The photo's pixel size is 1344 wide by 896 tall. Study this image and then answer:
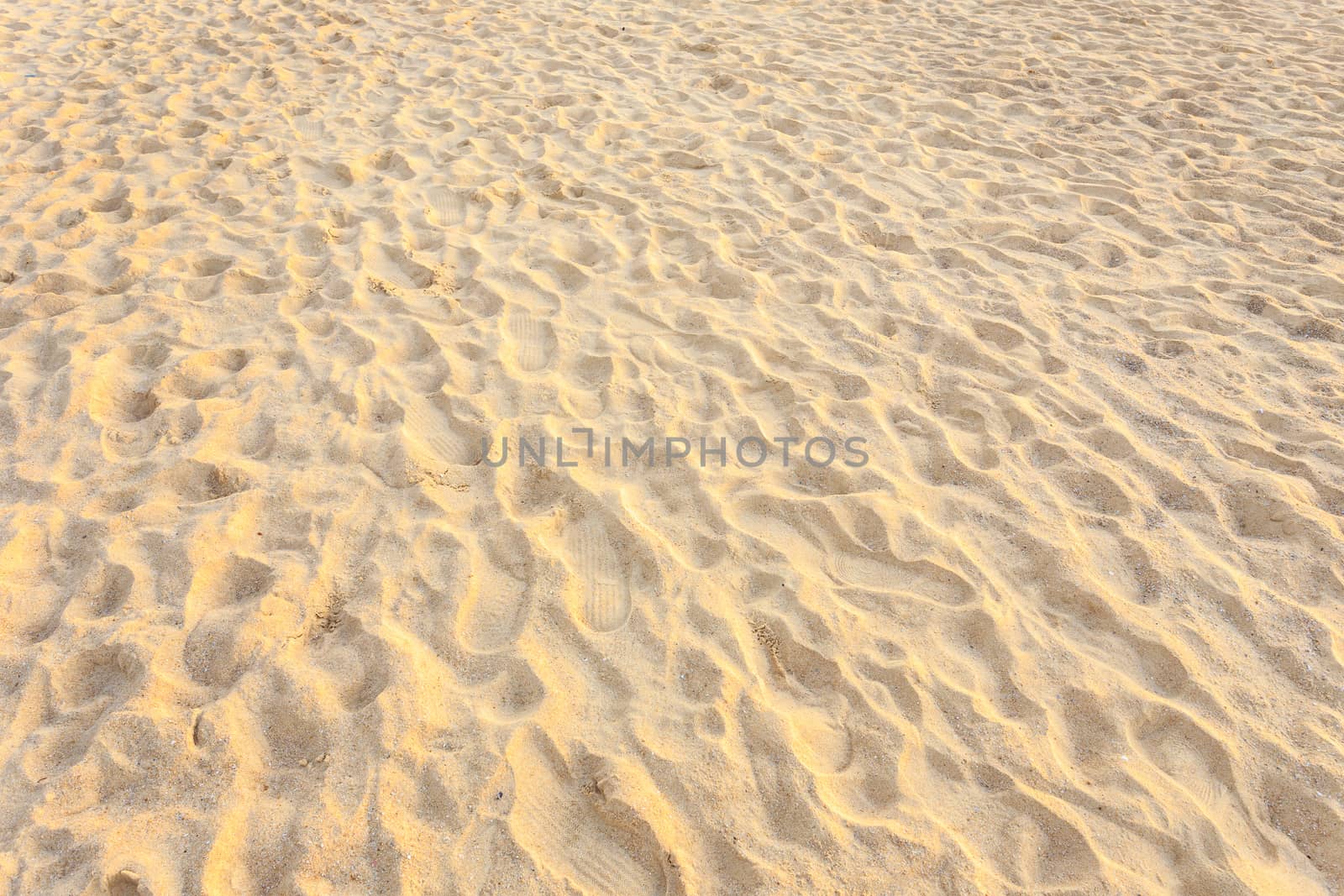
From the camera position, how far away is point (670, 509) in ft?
8.66

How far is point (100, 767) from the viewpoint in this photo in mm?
1912

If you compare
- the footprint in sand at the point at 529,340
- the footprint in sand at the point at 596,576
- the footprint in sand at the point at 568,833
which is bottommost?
the footprint in sand at the point at 568,833

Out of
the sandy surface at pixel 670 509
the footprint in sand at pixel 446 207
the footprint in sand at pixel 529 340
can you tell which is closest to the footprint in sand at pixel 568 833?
the sandy surface at pixel 670 509

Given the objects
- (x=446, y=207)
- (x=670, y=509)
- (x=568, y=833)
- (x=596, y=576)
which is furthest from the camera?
(x=446, y=207)

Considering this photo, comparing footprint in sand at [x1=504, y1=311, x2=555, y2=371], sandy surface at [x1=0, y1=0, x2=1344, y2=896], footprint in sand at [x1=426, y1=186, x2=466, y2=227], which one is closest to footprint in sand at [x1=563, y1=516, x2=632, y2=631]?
sandy surface at [x1=0, y1=0, x2=1344, y2=896]

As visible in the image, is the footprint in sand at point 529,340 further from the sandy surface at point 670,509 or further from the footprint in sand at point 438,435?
the footprint in sand at point 438,435

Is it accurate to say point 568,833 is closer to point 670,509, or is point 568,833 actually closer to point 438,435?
point 670,509

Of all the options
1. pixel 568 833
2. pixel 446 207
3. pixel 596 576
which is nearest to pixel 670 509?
pixel 596 576

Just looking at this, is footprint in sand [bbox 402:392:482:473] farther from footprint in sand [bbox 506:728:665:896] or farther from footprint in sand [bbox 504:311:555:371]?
footprint in sand [bbox 506:728:665:896]

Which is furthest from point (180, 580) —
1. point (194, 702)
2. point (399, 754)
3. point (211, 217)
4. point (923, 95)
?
point (923, 95)

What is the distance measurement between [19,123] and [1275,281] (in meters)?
7.08

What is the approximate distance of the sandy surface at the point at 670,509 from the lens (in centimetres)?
188

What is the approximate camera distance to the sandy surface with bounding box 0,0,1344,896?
1.88 metres

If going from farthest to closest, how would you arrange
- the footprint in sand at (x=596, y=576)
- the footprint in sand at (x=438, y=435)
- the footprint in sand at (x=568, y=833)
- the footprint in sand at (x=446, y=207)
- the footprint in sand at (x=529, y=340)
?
the footprint in sand at (x=446, y=207) < the footprint in sand at (x=529, y=340) < the footprint in sand at (x=438, y=435) < the footprint in sand at (x=596, y=576) < the footprint in sand at (x=568, y=833)
